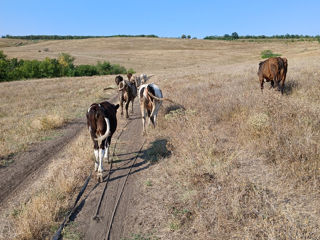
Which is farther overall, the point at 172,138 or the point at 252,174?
the point at 172,138

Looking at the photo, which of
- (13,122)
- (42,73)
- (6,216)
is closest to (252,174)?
(6,216)

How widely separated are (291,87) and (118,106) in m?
9.34

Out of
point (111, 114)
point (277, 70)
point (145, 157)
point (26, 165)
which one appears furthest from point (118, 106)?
point (277, 70)

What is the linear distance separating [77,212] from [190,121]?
4.55m

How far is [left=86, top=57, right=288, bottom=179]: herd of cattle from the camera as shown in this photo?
589cm

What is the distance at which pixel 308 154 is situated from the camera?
4.71 metres

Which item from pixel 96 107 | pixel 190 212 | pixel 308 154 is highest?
pixel 96 107

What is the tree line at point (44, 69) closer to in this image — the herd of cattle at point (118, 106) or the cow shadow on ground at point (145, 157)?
the herd of cattle at point (118, 106)

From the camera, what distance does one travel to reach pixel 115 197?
525cm

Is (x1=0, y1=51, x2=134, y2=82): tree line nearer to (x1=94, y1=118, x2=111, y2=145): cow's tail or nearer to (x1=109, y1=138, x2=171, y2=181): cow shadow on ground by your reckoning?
(x1=109, y1=138, x2=171, y2=181): cow shadow on ground

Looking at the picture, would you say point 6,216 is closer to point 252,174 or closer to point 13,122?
point 252,174

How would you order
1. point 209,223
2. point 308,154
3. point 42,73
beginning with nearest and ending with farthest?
point 209,223
point 308,154
point 42,73

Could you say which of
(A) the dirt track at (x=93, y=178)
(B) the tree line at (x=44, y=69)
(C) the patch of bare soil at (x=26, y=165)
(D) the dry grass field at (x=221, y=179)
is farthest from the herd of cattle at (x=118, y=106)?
(B) the tree line at (x=44, y=69)

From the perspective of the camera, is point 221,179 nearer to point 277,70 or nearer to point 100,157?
point 100,157
